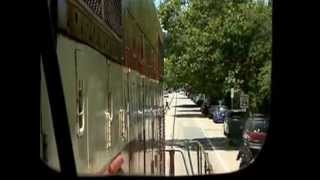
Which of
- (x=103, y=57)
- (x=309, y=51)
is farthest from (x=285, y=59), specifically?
(x=103, y=57)

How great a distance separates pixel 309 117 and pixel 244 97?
18.5 inches

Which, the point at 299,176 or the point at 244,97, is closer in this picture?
the point at 299,176

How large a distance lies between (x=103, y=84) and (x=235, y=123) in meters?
0.76

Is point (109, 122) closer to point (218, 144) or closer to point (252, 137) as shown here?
point (218, 144)

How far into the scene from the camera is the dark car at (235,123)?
2.81 meters

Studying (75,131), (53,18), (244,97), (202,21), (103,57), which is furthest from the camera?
(103,57)

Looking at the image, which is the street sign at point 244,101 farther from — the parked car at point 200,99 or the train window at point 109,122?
the train window at point 109,122

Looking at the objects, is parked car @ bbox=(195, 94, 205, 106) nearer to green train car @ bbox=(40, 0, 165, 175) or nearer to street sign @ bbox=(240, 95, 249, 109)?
green train car @ bbox=(40, 0, 165, 175)

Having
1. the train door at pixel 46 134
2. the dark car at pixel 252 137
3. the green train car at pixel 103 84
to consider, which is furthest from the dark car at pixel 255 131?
Result: the train door at pixel 46 134

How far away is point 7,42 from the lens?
2.34 meters

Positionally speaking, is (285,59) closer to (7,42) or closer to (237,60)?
(237,60)

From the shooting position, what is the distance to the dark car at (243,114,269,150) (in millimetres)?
2455

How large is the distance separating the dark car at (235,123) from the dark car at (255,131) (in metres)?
0.06

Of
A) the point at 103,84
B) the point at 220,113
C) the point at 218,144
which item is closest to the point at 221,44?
the point at 220,113
